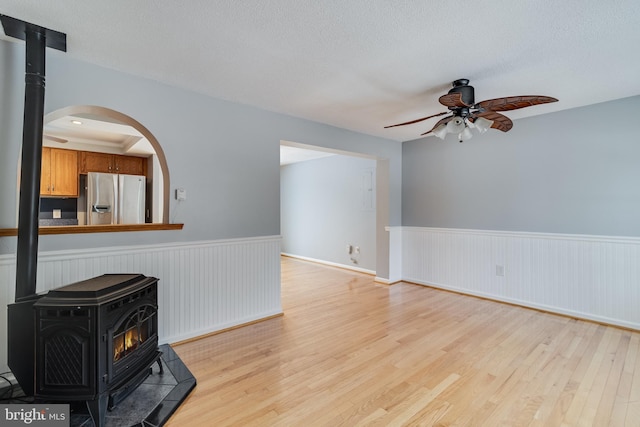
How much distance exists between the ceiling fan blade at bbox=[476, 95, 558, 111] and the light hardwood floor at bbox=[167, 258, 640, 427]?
2.03 m

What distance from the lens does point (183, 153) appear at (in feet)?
9.24

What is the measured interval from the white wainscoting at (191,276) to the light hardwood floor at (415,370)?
197mm

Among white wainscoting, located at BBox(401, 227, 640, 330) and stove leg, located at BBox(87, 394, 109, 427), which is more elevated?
white wainscoting, located at BBox(401, 227, 640, 330)

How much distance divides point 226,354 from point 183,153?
1.82m

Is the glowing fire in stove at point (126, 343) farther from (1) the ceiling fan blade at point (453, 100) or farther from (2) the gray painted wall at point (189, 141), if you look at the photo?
(1) the ceiling fan blade at point (453, 100)

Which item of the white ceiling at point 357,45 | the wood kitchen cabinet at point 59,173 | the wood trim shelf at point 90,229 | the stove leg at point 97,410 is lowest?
the stove leg at point 97,410

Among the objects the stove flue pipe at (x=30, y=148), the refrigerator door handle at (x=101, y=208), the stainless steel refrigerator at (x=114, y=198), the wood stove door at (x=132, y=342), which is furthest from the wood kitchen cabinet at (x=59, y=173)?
the wood stove door at (x=132, y=342)

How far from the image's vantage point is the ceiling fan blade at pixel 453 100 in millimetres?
2393

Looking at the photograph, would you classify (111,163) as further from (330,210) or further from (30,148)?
(330,210)

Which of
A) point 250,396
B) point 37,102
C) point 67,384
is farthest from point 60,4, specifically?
point 250,396

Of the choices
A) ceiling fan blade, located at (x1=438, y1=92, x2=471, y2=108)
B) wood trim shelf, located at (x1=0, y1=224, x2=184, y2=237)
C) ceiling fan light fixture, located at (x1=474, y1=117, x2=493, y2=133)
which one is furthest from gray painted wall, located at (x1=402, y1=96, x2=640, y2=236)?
wood trim shelf, located at (x1=0, y1=224, x2=184, y2=237)

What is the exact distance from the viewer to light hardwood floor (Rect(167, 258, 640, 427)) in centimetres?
183

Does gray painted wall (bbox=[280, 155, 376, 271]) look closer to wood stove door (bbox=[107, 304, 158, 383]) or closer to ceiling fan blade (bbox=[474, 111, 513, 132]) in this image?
ceiling fan blade (bbox=[474, 111, 513, 132])
